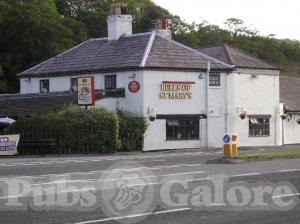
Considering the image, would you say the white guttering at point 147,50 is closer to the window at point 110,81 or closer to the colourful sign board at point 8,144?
the window at point 110,81

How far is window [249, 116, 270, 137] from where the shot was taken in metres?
45.4

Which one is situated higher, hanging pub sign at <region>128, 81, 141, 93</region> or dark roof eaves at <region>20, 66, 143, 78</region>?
dark roof eaves at <region>20, 66, 143, 78</region>

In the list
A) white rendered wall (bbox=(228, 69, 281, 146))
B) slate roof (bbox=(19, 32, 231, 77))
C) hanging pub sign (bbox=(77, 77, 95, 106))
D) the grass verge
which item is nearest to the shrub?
hanging pub sign (bbox=(77, 77, 95, 106))

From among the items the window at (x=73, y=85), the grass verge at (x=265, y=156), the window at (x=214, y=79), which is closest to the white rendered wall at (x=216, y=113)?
the window at (x=214, y=79)

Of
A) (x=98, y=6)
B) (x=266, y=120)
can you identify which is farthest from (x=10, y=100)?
(x=98, y=6)

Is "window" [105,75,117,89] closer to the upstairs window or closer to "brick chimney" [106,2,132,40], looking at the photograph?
"brick chimney" [106,2,132,40]

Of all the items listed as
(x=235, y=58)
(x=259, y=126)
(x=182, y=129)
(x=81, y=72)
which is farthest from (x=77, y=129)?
(x=259, y=126)

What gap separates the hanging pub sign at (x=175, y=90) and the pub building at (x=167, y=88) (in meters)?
0.06

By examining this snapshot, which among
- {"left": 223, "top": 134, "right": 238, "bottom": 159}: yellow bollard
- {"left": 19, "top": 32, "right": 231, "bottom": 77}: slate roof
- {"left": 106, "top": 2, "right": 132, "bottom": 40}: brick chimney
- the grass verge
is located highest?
{"left": 106, "top": 2, "right": 132, "bottom": 40}: brick chimney

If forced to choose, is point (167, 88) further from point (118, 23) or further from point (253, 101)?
point (253, 101)

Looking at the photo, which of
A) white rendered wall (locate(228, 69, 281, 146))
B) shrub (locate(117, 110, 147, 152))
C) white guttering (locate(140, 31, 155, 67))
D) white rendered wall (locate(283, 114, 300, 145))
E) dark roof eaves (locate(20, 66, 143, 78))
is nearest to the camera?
shrub (locate(117, 110, 147, 152))

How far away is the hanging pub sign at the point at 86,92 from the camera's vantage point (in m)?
36.7

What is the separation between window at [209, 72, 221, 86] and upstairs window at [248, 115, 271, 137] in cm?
430

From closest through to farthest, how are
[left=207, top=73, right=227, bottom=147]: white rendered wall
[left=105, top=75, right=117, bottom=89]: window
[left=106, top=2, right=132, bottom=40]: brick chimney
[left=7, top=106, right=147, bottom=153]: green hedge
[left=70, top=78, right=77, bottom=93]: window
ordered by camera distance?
[left=7, top=106, right=147, bottom=153]: green hedge → [left=105, top=75, right=117, bottom=89]: window → [left=207, top=73, right=227, bottom=147]: white rendered wall → [left=70, top=78, right=77, bottom=93]: window → [left=106, top=2, right=132, bottom=40]: brick chimney
